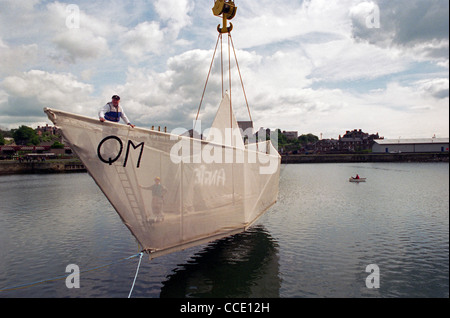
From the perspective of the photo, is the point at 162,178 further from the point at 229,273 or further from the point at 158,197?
the point at 229,273

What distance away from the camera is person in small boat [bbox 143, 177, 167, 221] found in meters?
10.8

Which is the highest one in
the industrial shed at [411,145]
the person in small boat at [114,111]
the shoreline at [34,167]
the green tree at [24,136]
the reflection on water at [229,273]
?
the green tree at [24,136]

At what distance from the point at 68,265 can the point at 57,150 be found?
425 ft

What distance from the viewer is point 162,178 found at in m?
10.9

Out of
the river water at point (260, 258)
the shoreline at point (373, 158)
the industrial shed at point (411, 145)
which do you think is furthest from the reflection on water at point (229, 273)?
the industrial shed at point (411, 145)

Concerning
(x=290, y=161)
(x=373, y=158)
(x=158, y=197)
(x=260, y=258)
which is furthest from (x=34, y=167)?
(x=373, y=158)

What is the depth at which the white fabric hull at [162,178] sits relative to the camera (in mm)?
9656

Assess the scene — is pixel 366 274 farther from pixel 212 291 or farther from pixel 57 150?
pixel 57 150

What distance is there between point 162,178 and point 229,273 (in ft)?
19.6

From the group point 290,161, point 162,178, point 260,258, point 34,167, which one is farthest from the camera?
point 290,161

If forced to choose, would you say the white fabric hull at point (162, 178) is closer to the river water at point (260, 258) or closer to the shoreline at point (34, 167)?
the river water at point (260, 258)

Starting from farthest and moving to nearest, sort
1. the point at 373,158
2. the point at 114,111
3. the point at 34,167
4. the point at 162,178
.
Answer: the point at 373,158, the point at 34,167, the point at 162,178, the point at 114,111

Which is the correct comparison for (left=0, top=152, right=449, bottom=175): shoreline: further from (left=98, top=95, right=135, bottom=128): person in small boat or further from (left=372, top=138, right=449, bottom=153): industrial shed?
(left=98, top=95, right=135, bottom=128): person in small boat

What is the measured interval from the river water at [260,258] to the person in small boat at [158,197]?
3353mm
